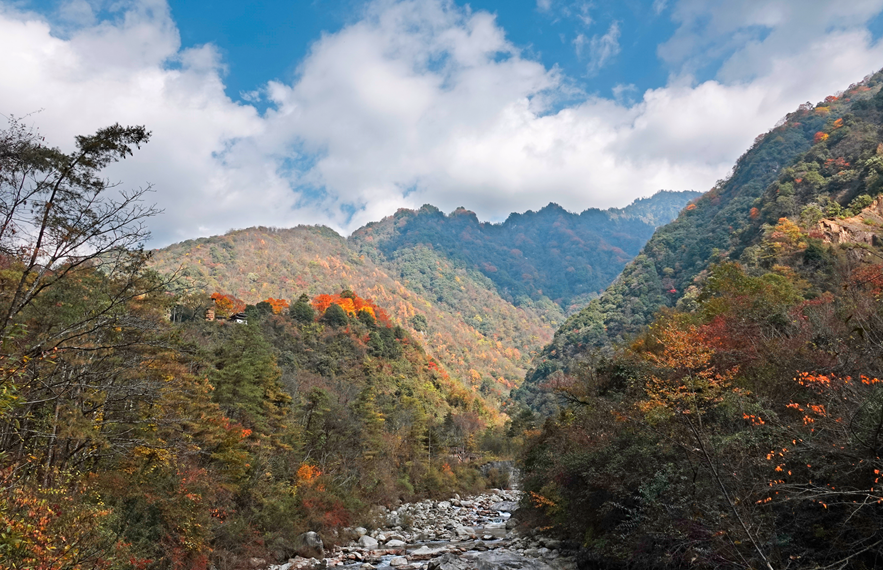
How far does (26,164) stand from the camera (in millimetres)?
8273

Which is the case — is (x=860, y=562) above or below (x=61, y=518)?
above

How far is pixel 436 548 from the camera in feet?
79.8

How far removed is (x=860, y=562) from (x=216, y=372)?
85.6ft

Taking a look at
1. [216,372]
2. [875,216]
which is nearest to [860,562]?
[216,372]

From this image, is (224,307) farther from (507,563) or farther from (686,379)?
(686,379)

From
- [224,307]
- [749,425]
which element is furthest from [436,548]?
[224,307]

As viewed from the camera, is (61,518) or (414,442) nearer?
(61,518)

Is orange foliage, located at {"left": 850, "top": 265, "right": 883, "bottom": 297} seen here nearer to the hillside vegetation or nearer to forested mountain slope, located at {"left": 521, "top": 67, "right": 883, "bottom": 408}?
the hillside vegetation

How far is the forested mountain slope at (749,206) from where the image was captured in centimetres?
5658

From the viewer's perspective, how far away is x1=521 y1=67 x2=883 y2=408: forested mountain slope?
5658cm

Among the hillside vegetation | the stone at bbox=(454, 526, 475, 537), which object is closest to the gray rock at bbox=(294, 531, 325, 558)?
the stone at bbox=(454, 526, 475, 537)

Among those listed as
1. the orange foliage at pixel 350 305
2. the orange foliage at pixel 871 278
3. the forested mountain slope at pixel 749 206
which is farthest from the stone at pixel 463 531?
the orange foliage at pixel 350 305

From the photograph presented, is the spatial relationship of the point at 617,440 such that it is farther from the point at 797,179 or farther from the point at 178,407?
the point at 797,179

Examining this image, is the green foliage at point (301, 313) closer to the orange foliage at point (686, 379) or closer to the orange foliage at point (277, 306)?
the orange foliage at point (277, 306)
